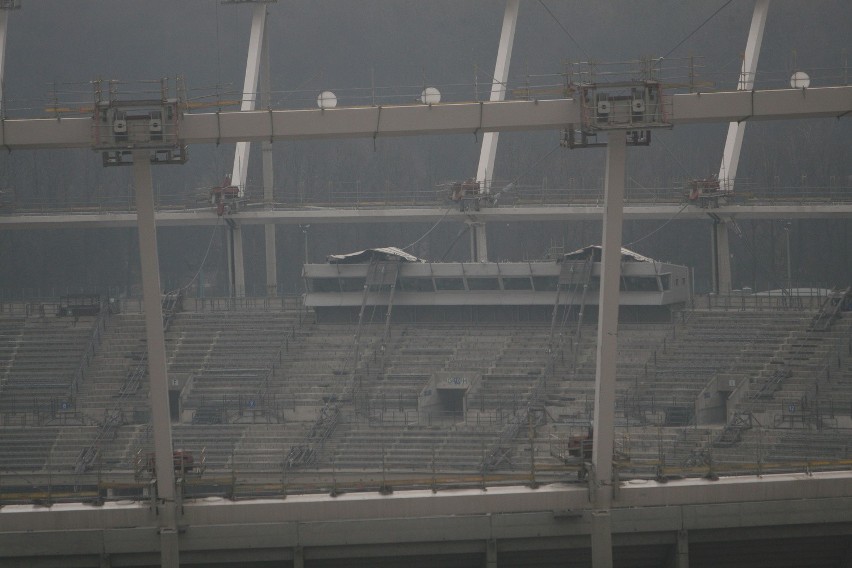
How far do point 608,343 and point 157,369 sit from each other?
5.98 m

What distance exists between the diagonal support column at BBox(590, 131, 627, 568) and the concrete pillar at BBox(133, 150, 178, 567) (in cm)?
558

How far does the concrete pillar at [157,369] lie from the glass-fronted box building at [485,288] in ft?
66.7

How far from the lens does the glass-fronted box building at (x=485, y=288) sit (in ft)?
123

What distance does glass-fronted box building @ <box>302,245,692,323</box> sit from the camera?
3762cm

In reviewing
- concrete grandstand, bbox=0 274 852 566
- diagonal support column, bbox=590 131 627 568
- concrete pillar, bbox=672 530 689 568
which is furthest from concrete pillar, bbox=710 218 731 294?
diagonal support column, bbox=590 131 627 568

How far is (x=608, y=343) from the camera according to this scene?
18031mm

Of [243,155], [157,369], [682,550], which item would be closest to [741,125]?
[243,155]

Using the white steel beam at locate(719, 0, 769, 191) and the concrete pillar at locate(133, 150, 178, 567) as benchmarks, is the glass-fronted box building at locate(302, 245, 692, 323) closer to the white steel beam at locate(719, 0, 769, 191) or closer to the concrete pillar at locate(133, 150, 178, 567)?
the white steel beam at locate(719, 0, 769, 191)

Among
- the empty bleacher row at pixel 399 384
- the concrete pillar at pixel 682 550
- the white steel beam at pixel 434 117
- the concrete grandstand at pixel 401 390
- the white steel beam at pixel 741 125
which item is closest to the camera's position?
the white steel beam at pixel 434 117

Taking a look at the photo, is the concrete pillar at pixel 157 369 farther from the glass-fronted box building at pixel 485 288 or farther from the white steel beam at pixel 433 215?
the white steel beam at pixel 433 215

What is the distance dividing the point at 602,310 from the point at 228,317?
79.0ft

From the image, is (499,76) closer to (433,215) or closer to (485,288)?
(433,215)

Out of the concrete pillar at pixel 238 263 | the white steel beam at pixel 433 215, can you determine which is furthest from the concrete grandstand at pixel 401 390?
the white steel beam at pixel 433 215

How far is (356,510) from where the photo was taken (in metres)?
18.3
